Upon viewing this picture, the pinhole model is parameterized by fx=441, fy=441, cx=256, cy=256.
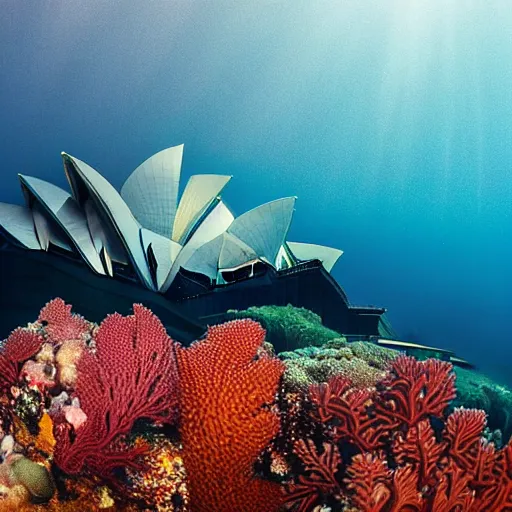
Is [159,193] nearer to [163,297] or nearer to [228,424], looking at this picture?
[163,297]

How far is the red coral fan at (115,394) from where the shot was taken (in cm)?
268

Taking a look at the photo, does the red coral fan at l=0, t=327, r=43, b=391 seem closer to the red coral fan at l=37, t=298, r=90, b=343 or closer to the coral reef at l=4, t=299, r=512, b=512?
the coral reef at l=4, t=299, r=512, b=512

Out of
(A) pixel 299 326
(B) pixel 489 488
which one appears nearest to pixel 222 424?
(B) pixel 489 488

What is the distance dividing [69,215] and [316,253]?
251 inches

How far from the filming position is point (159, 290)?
805 centimetres

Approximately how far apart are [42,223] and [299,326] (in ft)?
17.9

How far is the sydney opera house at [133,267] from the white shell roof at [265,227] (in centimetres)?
2

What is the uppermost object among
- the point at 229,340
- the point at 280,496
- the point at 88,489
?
the point at 229,340

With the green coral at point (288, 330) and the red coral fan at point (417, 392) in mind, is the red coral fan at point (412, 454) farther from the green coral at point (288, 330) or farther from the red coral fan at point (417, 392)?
the green coral at point (288, 330)

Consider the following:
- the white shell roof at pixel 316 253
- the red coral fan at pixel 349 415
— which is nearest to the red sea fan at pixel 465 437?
the red coral fan at pixel 349 415

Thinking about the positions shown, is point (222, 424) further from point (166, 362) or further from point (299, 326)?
point (299, 326)

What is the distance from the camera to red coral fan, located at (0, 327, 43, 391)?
3113mm

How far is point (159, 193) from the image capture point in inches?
384

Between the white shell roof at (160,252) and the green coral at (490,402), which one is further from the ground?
the white shell roof at (160,252)
